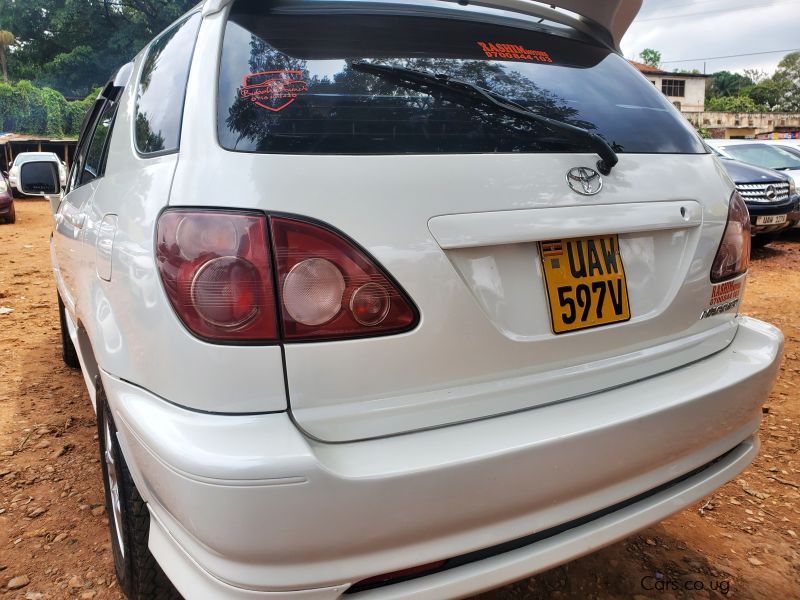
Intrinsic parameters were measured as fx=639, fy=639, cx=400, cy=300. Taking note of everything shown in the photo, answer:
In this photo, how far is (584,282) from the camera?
1.45m

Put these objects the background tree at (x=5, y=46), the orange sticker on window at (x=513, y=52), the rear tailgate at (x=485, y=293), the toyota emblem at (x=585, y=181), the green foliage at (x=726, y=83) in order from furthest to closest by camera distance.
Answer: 1. the green foliage at (x=726, y=83)
2. the background tree at (x=5, y=46)
3. the orange sticker on window at (x=513, y=52)
4. the toyota emblem at (x=585, y=181)
5. the rear tailgate at (x=485, y=293)

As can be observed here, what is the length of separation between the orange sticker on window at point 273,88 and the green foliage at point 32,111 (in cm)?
3923

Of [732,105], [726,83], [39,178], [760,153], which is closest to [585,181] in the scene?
[39,178]

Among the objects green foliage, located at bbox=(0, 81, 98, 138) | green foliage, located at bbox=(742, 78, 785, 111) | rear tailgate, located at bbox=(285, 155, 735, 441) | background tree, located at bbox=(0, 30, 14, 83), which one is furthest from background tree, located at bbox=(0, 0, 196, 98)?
green foliage, located at bbox=(742, 78, 785, 111)

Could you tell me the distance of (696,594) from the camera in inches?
75.9

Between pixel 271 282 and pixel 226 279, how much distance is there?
9 cm

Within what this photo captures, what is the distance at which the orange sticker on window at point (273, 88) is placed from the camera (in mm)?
1352

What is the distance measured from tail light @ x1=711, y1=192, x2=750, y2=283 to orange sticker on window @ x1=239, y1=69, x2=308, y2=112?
116 centimetres

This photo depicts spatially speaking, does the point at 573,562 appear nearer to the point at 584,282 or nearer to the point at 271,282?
the point at 584,282

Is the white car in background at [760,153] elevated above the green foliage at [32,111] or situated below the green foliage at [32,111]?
below

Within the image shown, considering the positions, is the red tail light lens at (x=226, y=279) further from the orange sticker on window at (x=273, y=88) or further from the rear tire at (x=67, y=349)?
the rear tire at (x=67, y=349)

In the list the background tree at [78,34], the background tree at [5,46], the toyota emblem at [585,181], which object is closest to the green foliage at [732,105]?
the background tree at [78,34]

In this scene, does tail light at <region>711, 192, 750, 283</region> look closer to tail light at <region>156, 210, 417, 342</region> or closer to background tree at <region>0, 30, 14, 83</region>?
tail light at <region>156, 210, 417, 342</region>

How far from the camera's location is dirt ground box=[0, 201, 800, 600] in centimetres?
197
